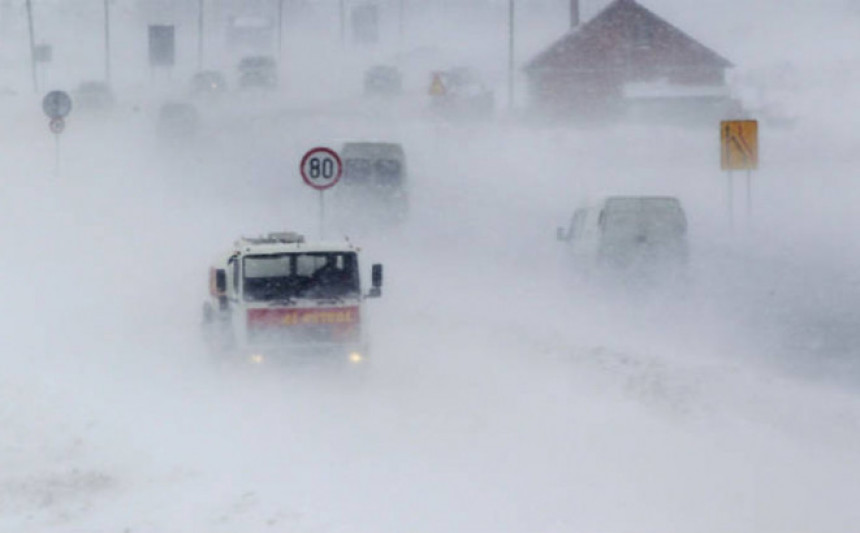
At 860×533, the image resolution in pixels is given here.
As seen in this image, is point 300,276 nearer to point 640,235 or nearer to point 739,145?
point 640,235

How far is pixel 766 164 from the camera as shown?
189ft

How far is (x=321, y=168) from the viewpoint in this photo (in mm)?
18984

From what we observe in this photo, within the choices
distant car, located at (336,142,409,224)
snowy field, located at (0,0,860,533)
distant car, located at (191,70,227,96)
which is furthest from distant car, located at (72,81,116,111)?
distant car, located at (336,142,409,224)

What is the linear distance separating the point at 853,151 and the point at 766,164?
6.30m

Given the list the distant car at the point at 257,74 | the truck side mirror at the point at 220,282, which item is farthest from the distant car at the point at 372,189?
the distant car at the point at 257,74

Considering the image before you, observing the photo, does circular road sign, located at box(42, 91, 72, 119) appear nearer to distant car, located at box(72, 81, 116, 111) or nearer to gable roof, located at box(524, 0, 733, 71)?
distant car, located at box(72, 81, 116, 111)

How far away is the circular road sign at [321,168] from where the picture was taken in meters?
19.0

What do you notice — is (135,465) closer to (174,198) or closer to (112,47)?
(174,198)

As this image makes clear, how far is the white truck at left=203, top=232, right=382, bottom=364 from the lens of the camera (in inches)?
562

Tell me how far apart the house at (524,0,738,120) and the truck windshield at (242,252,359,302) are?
55359 mm

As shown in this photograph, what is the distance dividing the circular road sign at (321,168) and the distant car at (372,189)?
602 inches

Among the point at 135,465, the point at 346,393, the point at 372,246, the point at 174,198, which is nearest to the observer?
the point at 135,465

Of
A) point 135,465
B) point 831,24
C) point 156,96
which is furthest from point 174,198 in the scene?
point 831,24

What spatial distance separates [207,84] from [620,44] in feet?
79.0
